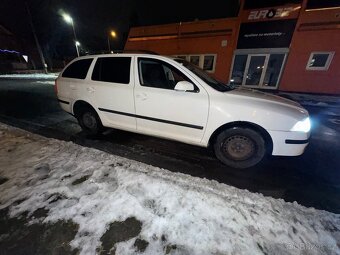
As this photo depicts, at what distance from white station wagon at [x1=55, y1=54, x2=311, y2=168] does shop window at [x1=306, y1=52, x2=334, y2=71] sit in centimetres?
942

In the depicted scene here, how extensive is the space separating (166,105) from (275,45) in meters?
10.5

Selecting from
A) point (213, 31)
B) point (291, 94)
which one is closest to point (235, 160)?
point (291, 94)

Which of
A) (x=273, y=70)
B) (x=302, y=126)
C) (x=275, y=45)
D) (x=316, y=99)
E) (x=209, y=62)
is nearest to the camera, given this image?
(x=302, y=126)

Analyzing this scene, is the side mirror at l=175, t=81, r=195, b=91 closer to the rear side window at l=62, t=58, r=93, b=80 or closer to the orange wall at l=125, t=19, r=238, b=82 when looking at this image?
the rear side window at l=62, t=58, r=93, b=80

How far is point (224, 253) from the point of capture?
1.69 meters

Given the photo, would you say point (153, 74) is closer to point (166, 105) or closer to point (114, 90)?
point (166, 105)

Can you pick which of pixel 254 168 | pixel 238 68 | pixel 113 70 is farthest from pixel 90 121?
pixel 238 68

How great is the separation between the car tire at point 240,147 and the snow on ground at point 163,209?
2.32 feet

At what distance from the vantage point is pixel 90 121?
4254 mm

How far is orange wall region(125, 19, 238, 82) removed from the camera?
38.2 ft

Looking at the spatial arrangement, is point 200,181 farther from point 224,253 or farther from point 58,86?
point 58,86

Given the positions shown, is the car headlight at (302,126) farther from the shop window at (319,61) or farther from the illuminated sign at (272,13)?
the illuminated sign at (272,13)

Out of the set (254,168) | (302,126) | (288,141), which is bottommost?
(254,168)

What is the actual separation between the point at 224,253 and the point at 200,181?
1080 millimetres
